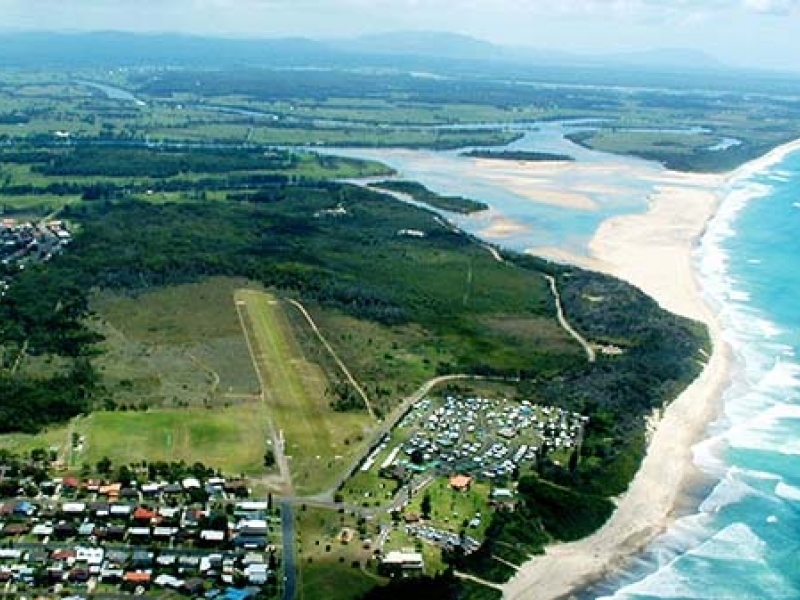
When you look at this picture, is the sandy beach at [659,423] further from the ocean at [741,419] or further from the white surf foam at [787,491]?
the white surf foam at [787,491]

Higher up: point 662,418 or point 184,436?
point 662,418

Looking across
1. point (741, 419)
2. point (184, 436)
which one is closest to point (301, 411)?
point (184, 436)

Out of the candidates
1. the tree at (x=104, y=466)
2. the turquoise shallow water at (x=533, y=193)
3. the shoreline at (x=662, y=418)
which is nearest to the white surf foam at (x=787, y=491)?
the shoreline at (x=662, y=418)

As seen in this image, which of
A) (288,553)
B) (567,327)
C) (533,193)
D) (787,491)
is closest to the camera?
(288,553)

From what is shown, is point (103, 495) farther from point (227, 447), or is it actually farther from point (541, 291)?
point (541, 291)

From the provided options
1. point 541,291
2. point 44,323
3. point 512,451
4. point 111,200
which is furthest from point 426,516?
point 111,200

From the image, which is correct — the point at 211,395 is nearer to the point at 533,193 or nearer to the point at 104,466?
the point at 104,466
